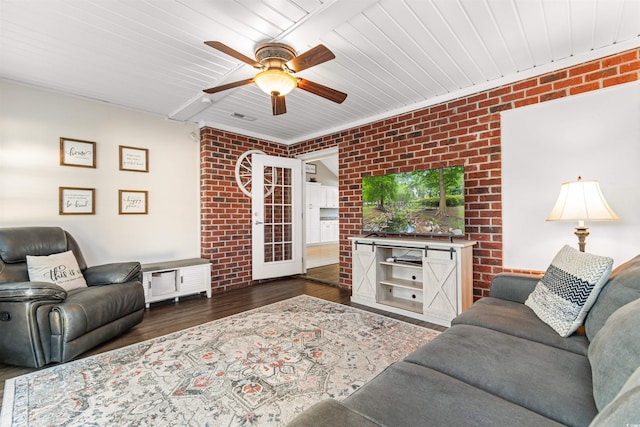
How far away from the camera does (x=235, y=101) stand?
3.31 m

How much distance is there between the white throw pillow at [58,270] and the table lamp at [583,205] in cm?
400

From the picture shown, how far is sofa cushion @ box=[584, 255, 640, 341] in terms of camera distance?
4.17 feet

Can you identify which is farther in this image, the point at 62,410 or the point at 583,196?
the point at 583,196

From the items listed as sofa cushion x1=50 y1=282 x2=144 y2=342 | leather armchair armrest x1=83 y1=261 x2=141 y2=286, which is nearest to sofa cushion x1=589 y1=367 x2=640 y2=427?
sofa cushion x1=50 y1=282 x2=144 y2=342

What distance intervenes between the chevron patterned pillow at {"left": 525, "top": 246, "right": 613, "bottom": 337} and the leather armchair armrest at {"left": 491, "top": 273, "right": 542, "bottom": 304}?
0.23m

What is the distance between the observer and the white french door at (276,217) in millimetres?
4543

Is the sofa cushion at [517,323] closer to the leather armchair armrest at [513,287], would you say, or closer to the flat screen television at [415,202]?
the leather armchair armrest at [513,287]

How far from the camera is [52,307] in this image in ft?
6.82

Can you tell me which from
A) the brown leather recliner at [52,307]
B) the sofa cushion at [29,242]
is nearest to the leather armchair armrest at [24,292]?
the brown leather recliner at [52,307]

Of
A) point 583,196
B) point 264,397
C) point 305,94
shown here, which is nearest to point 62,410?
point 264,397

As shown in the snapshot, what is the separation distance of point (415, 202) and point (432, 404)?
2.53 meters

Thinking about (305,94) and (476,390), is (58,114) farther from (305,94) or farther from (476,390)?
(476,390)

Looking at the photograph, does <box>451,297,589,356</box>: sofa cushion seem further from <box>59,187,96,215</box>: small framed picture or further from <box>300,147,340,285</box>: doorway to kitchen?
<box>300,147,340,285</box>: doorway to kitchen

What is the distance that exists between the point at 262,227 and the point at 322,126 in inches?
71.4
